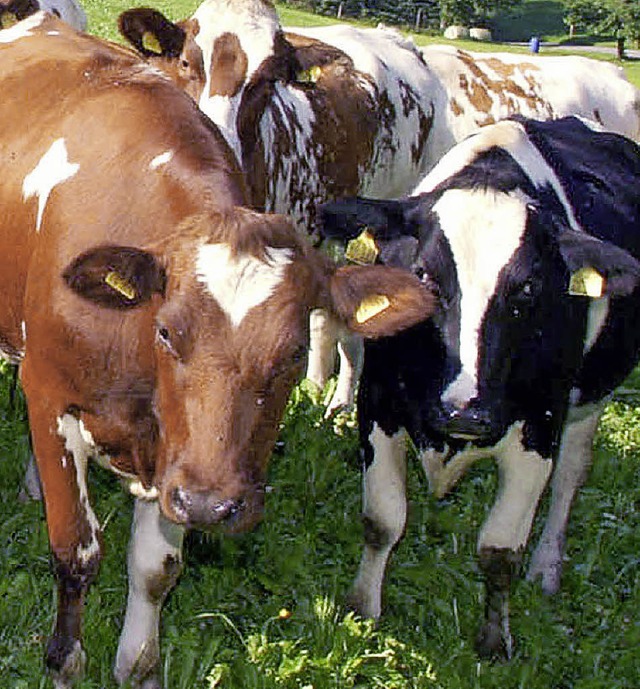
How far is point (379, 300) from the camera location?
3.38 m

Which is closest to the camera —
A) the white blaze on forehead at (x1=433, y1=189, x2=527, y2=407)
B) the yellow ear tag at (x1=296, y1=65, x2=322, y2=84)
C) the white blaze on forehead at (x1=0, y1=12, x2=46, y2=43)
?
the white blaze on forehead at (x1=433, y1=189, x2=527, y2=407)

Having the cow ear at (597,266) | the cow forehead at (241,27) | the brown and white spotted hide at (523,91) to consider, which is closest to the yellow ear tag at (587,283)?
the cow ear at (597,266)

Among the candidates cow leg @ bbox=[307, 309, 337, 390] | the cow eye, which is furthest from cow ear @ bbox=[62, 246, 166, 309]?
cow leg @ bbox=[307, 309, 337, 390]

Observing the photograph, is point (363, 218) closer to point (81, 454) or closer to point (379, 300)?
point (379, 300)

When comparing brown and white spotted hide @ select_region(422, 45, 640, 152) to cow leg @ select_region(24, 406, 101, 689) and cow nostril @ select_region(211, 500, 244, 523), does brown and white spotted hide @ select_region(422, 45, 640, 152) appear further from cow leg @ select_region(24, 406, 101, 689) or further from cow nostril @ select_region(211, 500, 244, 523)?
cow nostril @ select_region(211, 500, 244, 523)

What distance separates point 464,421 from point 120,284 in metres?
1.15

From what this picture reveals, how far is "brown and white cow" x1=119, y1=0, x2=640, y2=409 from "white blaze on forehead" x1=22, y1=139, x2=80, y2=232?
4.87ft

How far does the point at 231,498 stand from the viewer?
10.0ft

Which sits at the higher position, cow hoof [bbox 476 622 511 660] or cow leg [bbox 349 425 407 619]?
cow leg [bbox 349 425 407 619]

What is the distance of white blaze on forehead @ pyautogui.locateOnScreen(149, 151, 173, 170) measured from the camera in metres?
3.73

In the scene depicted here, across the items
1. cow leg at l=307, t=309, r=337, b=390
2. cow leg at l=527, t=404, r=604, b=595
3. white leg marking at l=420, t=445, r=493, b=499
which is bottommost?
cow leg at l=307, t=309, r=337, b=390

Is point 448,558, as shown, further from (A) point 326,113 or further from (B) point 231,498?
(A) point 326,113

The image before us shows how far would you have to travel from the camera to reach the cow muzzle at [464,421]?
3.68m

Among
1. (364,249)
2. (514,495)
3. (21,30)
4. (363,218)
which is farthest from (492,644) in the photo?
(21,30)
